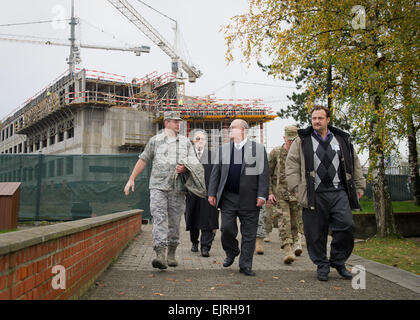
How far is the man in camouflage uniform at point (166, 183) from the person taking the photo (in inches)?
215

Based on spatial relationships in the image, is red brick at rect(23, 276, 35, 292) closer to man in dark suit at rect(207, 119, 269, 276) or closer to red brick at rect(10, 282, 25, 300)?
red brick at rect(10, 282, 25, 300)

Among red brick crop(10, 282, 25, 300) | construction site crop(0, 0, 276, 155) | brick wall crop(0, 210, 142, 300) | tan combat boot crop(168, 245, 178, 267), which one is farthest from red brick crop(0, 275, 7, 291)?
construction site crop(0, 0, 276, 155)

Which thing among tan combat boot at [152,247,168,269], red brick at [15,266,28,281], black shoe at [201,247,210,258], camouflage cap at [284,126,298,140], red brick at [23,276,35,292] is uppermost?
camouflage cap at [284,126,298,140]

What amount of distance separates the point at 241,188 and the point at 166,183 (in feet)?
3.38

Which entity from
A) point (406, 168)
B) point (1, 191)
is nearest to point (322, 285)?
point (1, 191)

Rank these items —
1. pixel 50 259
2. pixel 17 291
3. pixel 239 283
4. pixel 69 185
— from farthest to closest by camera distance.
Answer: pixel 69 185
pixel 239 283
pixel 50 259
pixel 17 291

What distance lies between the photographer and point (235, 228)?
5621 millimetres

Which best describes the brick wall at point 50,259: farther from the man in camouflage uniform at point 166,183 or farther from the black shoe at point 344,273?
the black shoe at point 344,273

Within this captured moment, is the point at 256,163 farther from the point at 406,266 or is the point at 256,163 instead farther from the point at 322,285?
the point at 406,266

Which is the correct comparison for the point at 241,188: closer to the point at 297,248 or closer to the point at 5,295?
the point at 297,248

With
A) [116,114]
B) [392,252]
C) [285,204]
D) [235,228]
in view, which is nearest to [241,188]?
[235,228]

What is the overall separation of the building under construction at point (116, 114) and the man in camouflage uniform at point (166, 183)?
3931cm

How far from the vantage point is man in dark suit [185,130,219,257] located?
723 centimetres

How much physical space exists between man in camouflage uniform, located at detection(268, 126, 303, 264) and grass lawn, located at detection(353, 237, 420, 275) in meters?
1.49
